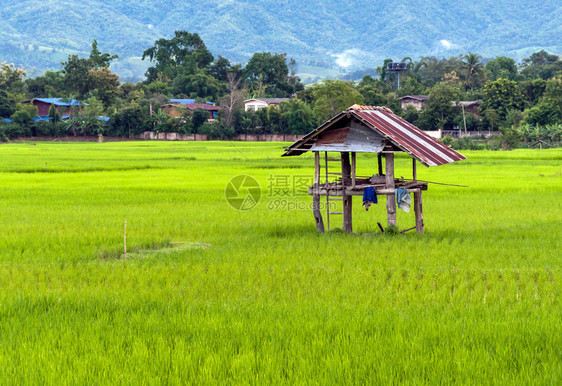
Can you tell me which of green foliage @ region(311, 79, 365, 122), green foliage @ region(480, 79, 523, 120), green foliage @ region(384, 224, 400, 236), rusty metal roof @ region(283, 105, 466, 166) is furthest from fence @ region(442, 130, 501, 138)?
green foliage @ region(384, 224, 400, 236)

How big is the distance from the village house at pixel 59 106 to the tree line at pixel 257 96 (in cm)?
123

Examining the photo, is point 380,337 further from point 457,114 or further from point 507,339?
point 457,114

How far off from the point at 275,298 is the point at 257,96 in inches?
3408

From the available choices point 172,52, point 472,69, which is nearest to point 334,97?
point 472,69

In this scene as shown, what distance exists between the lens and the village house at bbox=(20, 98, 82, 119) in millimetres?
72625

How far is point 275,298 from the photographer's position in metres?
7.27

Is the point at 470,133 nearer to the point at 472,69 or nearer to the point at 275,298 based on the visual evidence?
the point at 472,69

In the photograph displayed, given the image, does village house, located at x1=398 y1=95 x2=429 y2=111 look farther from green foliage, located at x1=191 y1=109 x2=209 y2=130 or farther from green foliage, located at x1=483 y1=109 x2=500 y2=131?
green foliage, located at x1=191 y1=109 x2=209 y2=130

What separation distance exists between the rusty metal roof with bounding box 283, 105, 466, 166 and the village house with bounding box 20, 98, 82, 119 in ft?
213

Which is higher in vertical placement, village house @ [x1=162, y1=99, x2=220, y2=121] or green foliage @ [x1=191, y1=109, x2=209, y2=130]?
village house @ [x1=162, y1=99, x2=220, y2=121]

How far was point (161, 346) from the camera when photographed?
546cm

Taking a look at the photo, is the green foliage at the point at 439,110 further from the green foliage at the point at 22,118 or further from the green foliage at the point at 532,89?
the green foliage at the point at 22,118

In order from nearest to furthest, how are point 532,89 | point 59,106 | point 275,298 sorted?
point 275,298, point 532,89, point 59,106

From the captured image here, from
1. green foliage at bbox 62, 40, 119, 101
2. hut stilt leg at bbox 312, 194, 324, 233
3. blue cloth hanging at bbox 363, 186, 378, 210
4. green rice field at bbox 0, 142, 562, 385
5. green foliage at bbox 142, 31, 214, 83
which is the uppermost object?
green foliage at bbox 142, 31, 214, 83
